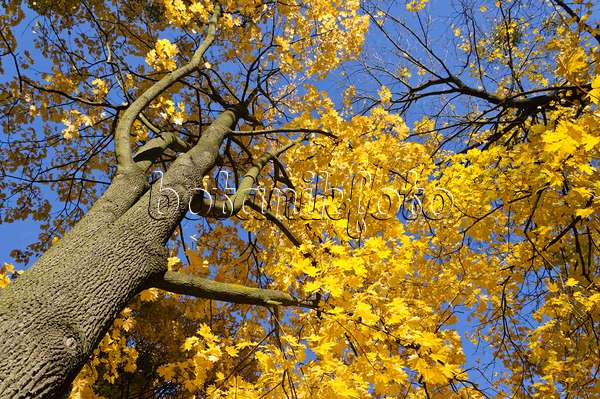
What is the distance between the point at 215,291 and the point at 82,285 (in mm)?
772

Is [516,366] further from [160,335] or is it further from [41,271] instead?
[160,335]

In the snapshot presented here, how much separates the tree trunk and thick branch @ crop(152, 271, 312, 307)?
114mm

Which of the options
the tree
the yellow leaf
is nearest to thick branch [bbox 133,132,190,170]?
the tree

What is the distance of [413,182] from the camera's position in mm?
3928

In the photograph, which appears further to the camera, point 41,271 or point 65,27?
point 65,27

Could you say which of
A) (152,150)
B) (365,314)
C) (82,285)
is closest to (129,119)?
(152,150)

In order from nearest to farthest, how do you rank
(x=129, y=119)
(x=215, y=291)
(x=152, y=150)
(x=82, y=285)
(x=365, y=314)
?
(x=82, y=285)
(x=365, y=314)
(x=215, y=291)
(x=129, y=119)
(x=152, y=150)

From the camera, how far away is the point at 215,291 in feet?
7.90

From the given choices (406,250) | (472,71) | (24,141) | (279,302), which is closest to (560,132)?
(406,250)

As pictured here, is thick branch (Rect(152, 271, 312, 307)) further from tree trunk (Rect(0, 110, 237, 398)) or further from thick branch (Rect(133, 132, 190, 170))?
thick branch (Rect(133, 132, 190, 170))

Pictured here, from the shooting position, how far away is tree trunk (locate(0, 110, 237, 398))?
1.56 metres

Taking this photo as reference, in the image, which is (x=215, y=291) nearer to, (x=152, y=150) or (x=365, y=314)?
(x=365, y=314)

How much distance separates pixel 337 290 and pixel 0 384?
1.49 m

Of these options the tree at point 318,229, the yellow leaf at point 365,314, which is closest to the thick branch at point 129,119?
the tree at point 318,229
